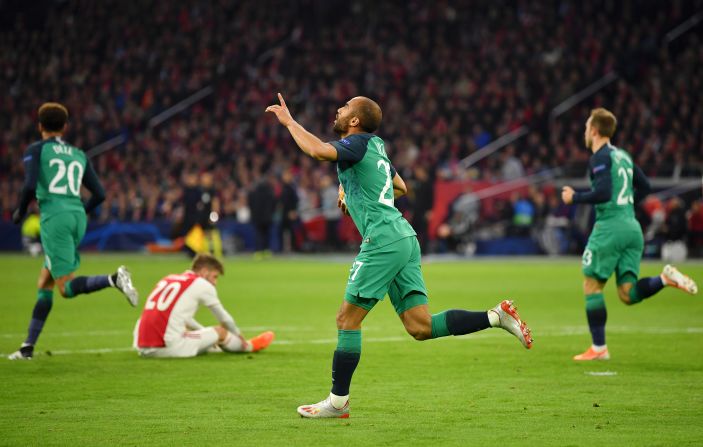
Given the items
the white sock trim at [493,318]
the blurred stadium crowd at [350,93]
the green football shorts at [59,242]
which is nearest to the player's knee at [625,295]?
the white sock trim at [493,318]

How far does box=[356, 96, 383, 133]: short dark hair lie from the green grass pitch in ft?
6.85

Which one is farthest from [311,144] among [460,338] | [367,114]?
[460,338]

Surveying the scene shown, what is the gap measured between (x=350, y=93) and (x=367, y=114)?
33505 millimetres

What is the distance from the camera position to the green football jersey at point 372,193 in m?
7.78

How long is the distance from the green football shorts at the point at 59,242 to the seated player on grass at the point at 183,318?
887 millimetres

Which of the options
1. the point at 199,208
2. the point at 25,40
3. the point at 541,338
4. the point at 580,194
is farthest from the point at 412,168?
the point at 580,194

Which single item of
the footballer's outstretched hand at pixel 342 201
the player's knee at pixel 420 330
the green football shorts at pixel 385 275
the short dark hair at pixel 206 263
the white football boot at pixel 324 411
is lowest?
the white football boot at pixel 324 411

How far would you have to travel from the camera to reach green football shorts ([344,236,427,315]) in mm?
7691

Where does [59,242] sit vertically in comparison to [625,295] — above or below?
above

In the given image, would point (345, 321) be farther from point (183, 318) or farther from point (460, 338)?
point (460, 338)

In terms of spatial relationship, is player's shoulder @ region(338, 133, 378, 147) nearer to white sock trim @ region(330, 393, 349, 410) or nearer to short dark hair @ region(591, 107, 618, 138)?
white sock trim @ region(330, 393, 349, 410)

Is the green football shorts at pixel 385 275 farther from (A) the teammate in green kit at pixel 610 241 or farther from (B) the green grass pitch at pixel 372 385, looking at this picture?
(A) the teammate in green kit at pixel 610 241

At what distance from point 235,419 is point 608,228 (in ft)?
16.5

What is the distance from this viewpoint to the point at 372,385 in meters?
9.48
